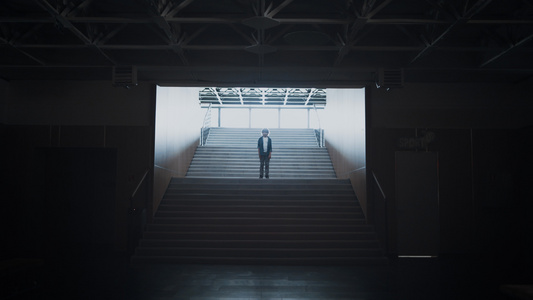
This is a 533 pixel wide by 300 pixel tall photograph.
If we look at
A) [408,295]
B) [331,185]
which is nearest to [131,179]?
[331,185]

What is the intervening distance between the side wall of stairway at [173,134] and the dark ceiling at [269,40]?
3.10 feet

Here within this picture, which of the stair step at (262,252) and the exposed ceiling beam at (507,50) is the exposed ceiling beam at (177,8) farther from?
the exposed ceiling beam at (507,50)

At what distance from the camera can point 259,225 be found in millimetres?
10359

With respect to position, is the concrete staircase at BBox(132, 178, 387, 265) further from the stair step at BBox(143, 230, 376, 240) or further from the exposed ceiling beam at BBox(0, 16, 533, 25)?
the exposed ceiling beam at BBox(0, 16, 533, 25)

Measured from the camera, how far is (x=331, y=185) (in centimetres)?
1204

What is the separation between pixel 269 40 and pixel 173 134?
469cm

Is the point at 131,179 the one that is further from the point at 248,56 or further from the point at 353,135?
the point at 353,135

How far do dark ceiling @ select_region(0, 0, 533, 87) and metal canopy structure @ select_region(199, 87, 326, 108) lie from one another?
341 inches

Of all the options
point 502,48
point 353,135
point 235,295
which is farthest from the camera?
point 353,135

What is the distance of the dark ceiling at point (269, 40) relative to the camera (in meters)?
7.71

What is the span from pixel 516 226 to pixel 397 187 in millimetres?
2618

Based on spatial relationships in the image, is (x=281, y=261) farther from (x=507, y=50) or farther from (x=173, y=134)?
(x=507, y=50)

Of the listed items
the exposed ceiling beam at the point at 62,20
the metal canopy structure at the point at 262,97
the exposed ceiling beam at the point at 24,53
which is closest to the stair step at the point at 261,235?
the exposed ceiling beam at the point at 62,20

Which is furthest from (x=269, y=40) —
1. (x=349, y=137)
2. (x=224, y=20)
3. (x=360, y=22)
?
(x=349, y=137)
